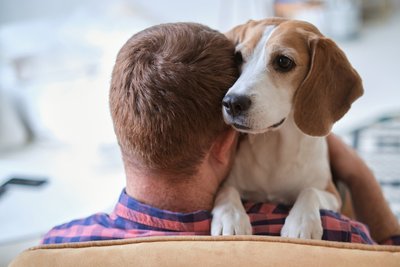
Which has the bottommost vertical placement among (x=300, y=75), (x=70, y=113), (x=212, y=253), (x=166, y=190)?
(x=212, y=253)

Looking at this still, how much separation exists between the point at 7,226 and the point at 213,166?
3.60ft

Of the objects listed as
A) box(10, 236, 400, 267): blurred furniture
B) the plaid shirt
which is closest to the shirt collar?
the plaid shirt

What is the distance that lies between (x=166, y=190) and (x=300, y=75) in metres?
0.44

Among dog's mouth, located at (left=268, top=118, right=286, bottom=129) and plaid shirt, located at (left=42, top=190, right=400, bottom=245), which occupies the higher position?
dog's mouth, located at (left=268, top=118, right=286, bottom=129)

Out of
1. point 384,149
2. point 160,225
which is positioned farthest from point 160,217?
point 384,149

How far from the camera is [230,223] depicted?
976mm

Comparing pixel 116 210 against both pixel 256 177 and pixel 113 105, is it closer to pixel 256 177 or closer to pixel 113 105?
pixel 113 105

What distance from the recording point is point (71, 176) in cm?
218

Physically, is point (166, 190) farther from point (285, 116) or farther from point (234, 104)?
point (285, 116)

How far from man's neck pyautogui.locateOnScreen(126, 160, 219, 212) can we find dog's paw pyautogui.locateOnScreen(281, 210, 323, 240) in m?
0.19

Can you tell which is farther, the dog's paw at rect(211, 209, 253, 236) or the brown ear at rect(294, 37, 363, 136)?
the brown ear at rect(294, 37, 363, 136)

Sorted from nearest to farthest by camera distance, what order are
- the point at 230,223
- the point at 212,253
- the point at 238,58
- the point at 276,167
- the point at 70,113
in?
the point at 212,253, the point at 230,223, the point at 238,58, the point at 276,167, the point at 70,113

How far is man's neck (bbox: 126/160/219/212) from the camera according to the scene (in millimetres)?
947

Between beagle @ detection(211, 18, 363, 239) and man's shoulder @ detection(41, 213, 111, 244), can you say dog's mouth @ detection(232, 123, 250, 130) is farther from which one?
man's shoulder @ detection(41, 213, 111, 244)
